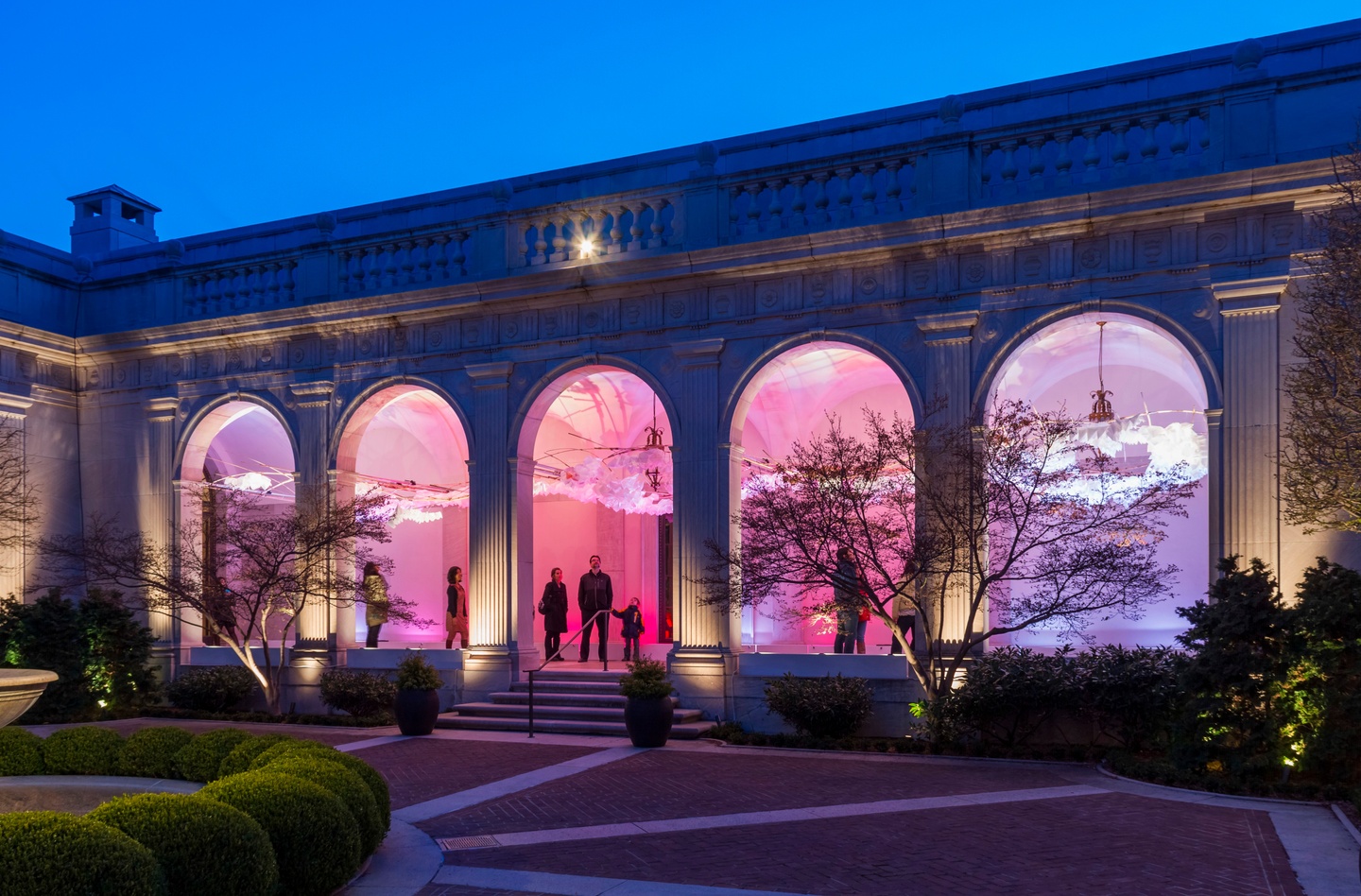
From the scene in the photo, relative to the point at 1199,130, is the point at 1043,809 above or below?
below

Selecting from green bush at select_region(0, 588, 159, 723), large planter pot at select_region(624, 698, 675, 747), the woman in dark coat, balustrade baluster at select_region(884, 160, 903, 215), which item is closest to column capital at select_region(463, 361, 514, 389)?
the woman in dark coat

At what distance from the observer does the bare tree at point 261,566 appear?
18.3 m

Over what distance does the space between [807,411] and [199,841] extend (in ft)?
59.6

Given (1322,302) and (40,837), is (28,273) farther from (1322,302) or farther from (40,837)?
(1322,302)

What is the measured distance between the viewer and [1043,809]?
10594 millimetres

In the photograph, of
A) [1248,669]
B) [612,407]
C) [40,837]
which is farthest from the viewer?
[612,407]

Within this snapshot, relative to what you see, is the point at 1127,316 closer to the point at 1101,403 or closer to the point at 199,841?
the point at 1101,403

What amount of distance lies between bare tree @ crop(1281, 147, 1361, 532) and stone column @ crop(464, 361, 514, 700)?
11.4 meters

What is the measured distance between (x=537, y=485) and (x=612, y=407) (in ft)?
10.6

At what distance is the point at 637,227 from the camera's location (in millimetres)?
17859

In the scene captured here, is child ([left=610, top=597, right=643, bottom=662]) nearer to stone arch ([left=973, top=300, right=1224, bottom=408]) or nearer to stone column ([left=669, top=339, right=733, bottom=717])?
stone column ([left=669, top=339, right=733, bottom=717])

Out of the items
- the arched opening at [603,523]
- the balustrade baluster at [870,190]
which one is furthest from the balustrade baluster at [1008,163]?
the arched opening at [603,523]

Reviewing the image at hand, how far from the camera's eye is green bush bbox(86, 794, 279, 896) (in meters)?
6.30

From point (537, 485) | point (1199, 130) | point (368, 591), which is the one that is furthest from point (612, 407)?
point (1199, 130)
